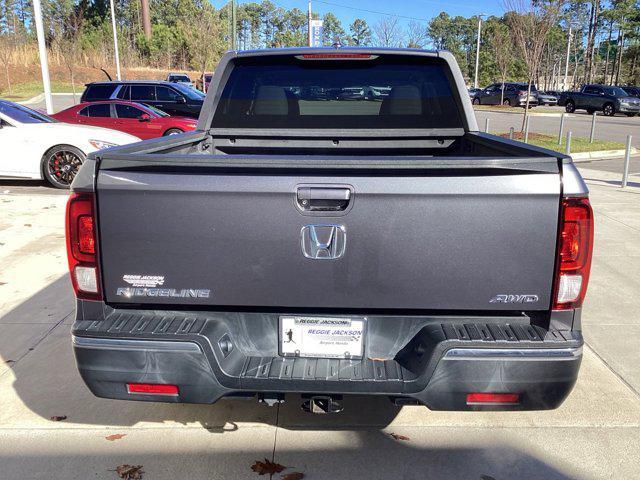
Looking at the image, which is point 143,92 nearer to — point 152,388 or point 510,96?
point 152,388

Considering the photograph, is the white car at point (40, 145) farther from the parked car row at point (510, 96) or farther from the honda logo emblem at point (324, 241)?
the parked car row at point (510, 96)

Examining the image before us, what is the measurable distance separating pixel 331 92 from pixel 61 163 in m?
7.60

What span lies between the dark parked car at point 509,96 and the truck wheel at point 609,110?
5029 millimetres

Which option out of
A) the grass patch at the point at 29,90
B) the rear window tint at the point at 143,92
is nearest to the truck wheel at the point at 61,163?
the rear window tint at the point at 143,92

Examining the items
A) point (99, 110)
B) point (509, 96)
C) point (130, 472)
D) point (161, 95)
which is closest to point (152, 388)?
point (130, 472)

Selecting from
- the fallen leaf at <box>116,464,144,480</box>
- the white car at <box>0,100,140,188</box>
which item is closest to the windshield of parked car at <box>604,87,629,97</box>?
the white car at <box>0,100,140,188</box>

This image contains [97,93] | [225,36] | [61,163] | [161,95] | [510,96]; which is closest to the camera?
[61,163]

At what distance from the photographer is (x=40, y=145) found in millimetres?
10047

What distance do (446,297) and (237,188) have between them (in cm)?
99

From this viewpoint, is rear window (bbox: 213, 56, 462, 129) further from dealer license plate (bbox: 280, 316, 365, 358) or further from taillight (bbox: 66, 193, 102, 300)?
dealer license plate (bbox: 280, 316, 365, 358)

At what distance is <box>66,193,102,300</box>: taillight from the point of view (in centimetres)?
247

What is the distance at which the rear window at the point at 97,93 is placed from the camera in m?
A: 16.7

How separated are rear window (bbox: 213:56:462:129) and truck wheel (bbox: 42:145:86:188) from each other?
6974mm

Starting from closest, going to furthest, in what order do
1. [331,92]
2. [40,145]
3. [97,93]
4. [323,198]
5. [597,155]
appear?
[323,198], [331,92], [40,145], [97,93], [597,155]
